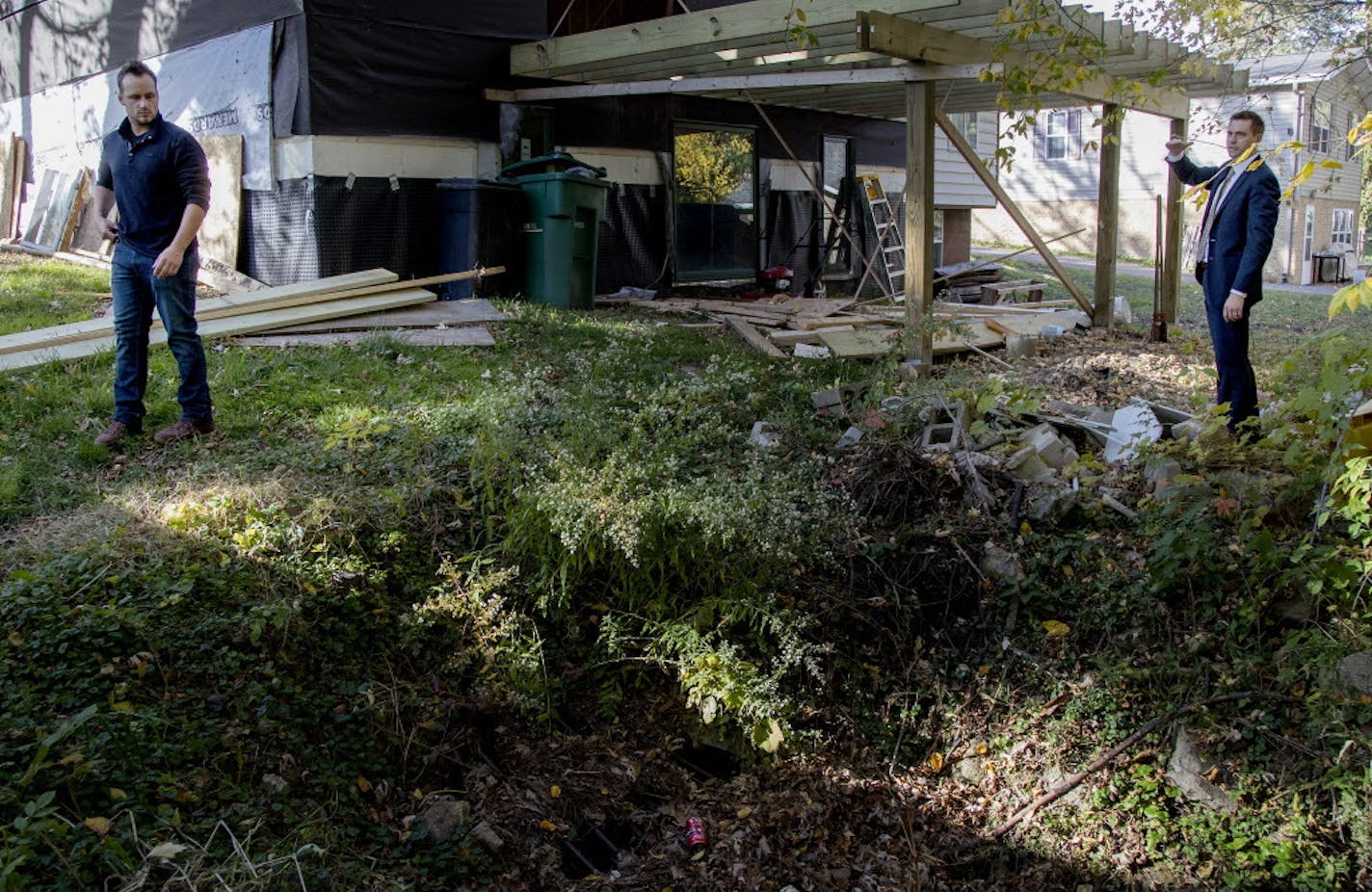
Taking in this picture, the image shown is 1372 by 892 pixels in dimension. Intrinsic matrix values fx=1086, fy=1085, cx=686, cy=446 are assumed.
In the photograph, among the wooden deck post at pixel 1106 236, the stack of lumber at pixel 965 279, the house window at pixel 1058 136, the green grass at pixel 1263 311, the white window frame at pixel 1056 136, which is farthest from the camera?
the white window frame at pixel 1056 136

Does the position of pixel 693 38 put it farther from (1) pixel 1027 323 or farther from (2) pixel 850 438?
(2) pixel 850 438

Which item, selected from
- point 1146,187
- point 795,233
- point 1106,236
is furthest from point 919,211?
point 1146,187

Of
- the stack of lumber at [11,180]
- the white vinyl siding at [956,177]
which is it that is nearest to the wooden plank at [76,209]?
the stack of lumber at [11,180]

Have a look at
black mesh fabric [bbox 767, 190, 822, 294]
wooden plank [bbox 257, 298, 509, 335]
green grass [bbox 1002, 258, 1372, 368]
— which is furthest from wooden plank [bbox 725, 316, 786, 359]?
black mesh fabric [bbox 767, 190, 822, 294]

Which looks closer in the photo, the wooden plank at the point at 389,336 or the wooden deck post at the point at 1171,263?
the wooden plank at the point at 389,336

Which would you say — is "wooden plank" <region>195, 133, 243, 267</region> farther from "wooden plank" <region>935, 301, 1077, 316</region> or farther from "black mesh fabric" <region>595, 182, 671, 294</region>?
"wooden plank" <region>935, 301, 1077, 316</region>

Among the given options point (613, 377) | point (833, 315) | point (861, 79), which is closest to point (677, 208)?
point (833, 315)

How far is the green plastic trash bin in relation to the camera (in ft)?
33.2

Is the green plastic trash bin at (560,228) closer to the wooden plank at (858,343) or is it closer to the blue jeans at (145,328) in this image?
the wooden plank at (858,343)

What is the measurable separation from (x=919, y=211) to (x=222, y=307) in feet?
17.9

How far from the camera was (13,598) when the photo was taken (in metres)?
3.83

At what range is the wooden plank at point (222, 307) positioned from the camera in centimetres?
724

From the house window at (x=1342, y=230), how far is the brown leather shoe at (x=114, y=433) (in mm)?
31107

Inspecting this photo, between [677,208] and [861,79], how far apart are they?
4.56 metres
